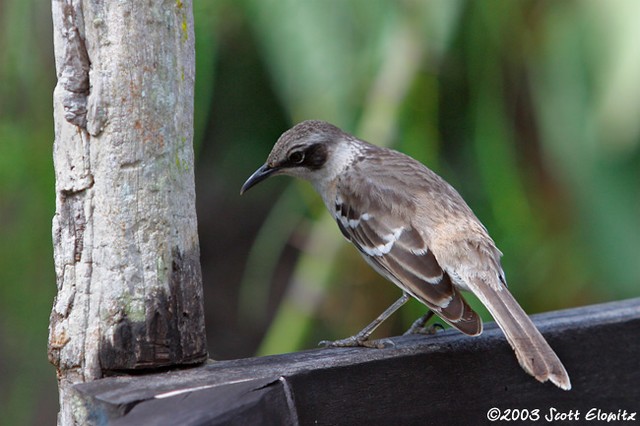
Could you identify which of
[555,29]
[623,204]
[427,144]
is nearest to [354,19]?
[427,144]

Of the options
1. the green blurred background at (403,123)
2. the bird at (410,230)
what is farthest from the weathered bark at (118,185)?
the green blurred background at (403,123)

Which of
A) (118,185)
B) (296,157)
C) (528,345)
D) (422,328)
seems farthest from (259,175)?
(528,345)

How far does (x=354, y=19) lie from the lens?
3.96 meters

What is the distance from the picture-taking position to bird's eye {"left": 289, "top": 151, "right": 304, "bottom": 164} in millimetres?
3742

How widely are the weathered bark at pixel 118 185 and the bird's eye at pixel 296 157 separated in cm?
121

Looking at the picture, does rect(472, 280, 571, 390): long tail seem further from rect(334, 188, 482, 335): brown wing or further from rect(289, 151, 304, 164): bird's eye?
rect(289, 151, 304, 164): bird's eye

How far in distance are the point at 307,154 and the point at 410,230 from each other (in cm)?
61

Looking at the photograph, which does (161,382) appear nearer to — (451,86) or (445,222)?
(445,222)

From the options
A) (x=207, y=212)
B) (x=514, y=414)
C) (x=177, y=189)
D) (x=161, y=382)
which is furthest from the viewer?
(x=207, y=212)

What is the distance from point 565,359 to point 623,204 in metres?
1.29

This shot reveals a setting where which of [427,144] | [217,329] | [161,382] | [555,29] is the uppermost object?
[555,29]

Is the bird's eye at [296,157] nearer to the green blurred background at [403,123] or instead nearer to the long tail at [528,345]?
the green blurred background at [403,123]

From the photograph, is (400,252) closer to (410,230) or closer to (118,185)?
(410,230)

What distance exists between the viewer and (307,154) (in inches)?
150
